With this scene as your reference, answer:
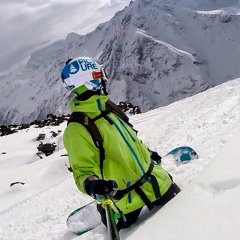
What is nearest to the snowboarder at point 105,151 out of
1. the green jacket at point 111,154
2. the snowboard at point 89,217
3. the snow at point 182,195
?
the green jacket at point 111,154

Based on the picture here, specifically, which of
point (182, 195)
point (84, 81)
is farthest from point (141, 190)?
point (84, 81)

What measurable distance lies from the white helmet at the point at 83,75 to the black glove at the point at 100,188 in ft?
3.74

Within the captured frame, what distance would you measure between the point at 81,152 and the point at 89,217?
7.29ft

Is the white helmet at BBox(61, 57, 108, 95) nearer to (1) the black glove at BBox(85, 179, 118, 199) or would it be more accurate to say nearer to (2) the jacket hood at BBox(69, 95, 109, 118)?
(2) the jacket hood at BBox(69, 95, 109, 118)

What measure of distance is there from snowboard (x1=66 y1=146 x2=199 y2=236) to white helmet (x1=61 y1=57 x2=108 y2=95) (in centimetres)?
229

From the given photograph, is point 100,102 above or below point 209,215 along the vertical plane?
above

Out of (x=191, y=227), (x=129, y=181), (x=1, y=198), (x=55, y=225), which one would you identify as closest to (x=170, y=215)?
(x=191, y=227)

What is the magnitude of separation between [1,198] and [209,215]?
35.6 ft

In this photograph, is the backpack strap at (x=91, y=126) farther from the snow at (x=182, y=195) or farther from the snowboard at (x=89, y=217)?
the snowboard at (x=89, y=217)

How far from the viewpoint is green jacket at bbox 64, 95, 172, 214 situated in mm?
4117

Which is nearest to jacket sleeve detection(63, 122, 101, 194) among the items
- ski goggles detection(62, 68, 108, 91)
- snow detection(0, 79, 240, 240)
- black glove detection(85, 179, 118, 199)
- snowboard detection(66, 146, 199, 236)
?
black glove detection(85, 179, 118, 199)

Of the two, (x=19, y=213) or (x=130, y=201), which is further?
(x=19, y=213)

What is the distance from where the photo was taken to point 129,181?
450 centimetres

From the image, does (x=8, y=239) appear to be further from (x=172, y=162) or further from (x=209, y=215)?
(x=209, y=215)
